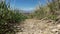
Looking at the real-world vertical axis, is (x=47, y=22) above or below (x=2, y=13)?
below

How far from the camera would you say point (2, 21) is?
3.83m

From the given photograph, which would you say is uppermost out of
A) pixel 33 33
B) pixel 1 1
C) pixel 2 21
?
pixel 1 1

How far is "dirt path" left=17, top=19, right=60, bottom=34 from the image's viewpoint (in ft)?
12.5

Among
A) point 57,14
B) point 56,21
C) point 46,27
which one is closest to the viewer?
point 46,27

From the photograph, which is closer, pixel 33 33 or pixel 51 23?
pixel 33 33

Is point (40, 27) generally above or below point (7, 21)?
below

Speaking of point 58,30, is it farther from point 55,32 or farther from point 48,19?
point 48,19

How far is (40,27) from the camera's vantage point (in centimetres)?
406

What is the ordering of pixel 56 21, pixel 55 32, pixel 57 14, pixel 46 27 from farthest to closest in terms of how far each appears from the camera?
pixel 57 14 < pixel 56 21 < pixel 46 27 < pixel 55 32

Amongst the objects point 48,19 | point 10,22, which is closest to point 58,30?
point 48,19

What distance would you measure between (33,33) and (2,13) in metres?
0.73

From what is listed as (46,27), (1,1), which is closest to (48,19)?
(46,27)

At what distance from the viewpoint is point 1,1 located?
4266mm

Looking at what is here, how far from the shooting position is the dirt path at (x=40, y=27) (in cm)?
381
